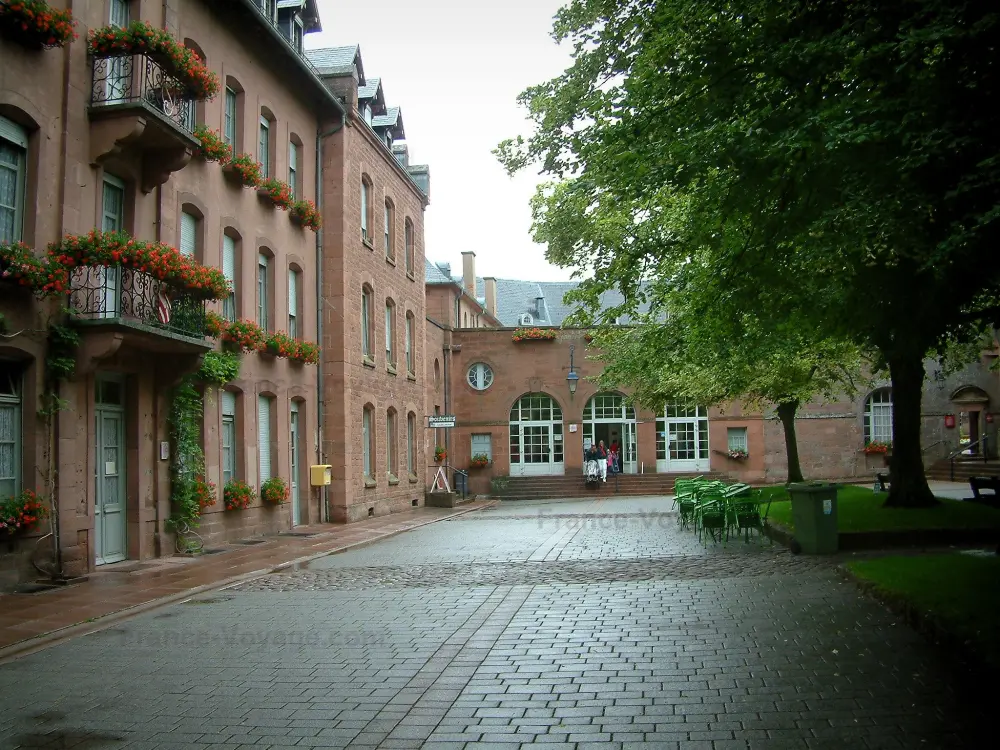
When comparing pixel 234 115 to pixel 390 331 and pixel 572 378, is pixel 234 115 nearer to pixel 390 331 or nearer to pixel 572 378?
pixel 390 331

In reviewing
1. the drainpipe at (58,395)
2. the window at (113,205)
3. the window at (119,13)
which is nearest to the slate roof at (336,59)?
the window at (119,13)

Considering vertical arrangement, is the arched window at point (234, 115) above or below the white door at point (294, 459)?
above

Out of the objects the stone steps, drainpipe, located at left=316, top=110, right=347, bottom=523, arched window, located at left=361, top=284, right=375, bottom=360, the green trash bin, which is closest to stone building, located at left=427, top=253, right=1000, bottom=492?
the stone steps

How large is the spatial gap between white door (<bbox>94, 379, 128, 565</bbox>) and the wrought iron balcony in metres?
1.10

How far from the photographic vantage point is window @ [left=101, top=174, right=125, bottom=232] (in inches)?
573

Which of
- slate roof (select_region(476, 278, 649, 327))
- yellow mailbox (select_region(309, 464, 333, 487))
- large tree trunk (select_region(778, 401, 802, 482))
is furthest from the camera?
slate roof (select_region(476, 278, 649, 327))

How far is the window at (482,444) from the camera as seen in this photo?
143 feet

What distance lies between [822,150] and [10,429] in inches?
400

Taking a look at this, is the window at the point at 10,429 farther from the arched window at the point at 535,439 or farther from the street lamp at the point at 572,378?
the arched window at the point at 535,439

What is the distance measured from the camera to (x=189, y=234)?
1744 centimetres

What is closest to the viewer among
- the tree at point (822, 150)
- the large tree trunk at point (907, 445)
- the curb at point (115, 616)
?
the tree at point (822, 150)

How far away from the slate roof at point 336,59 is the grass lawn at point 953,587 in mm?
19623

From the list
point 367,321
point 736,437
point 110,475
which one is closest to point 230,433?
point 110,475

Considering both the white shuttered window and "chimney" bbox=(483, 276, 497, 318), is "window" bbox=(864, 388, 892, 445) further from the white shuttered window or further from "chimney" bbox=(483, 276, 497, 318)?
the white shuttered window
